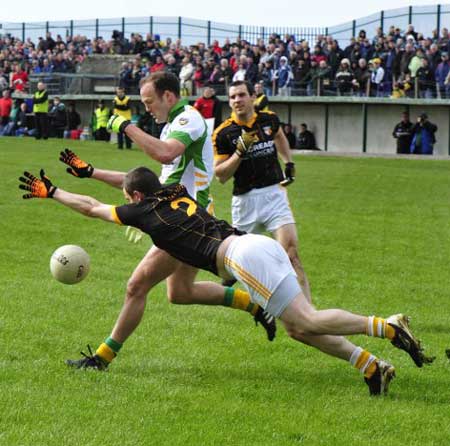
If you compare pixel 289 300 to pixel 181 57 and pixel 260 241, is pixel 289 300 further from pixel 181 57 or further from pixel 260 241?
pixel 181 57

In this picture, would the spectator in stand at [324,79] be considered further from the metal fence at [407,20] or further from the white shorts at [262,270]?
the white shorts at [262,270]

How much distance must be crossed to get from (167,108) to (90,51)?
42633 millimetres

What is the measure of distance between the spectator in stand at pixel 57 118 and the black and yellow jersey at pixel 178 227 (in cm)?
3405

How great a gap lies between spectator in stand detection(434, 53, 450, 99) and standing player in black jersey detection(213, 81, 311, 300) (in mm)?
25693

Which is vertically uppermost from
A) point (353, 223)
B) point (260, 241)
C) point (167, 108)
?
point (167, 108)

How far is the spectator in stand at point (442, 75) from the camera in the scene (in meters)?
34.7

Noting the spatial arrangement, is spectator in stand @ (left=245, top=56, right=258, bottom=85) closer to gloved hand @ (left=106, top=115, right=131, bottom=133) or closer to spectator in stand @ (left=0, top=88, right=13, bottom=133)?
spectator in stand @ (left=0, top=88, right=13, bottom=133)

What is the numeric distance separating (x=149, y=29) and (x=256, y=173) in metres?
44.5

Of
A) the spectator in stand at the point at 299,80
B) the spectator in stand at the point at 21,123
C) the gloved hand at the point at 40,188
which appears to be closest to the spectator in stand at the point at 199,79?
the spectator in stand at the point at 299,80

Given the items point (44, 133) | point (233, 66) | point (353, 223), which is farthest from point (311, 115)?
point (353, 223)

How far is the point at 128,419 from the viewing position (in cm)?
614

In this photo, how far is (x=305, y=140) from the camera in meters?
38.9

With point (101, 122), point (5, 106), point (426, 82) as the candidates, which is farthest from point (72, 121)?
point (426, 82)

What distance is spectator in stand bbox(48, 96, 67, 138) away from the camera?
40.3 meters
